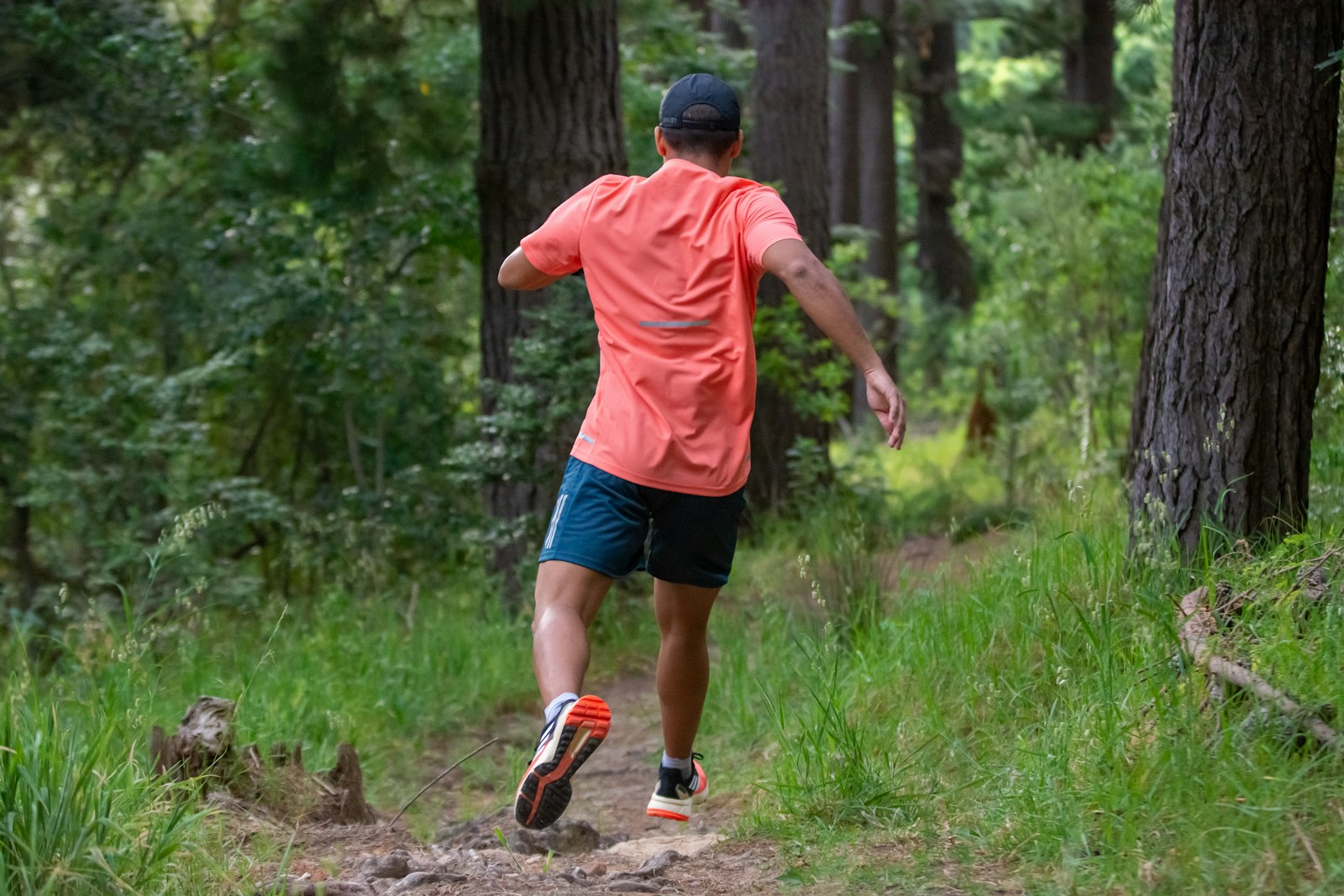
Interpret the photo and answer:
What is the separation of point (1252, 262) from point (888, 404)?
1.65 m

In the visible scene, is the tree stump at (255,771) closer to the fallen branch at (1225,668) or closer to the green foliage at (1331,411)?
the fallen branch at (1225,668)

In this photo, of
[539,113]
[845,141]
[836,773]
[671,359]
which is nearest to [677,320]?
[671,359]

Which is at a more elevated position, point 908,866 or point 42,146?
point 42,146

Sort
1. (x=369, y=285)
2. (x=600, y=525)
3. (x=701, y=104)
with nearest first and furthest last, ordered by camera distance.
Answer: (x=600, y=525) → (x=701, y=104) → (x=369, y=285)

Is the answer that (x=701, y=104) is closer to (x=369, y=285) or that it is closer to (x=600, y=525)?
(x=600, y=525)

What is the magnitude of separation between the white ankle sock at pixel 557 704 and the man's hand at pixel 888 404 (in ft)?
3.46

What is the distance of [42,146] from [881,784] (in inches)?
360

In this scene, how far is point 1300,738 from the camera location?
127 inches

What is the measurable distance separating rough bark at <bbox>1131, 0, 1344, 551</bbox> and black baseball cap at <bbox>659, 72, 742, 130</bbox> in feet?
5.57

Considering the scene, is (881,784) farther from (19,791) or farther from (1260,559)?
(19,791)

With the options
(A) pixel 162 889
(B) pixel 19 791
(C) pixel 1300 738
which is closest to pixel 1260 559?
(C) pixel 1300 738

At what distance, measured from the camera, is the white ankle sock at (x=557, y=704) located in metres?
3.35

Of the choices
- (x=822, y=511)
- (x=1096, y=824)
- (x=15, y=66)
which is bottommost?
(x=822, y=511)

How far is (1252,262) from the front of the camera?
14.4 ft
